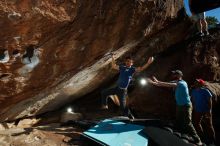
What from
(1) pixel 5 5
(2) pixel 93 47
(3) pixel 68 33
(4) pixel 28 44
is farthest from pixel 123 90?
(1) pixel 5 5

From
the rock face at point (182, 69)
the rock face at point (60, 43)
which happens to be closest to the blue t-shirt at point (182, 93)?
the rock face at point (182, 69)

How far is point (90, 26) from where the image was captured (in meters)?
6.81

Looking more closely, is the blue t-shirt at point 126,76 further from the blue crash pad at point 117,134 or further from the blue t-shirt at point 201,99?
the blue t-shirt at point 201,99

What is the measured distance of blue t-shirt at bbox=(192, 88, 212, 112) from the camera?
6.53 meters

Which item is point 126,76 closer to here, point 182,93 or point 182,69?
point 182,93

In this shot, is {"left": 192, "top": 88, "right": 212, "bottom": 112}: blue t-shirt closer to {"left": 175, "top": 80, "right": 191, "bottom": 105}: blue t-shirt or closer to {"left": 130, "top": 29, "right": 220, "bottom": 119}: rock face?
{"left": 175, "top": 80, "right": 191, "bottom": 105}: blue t-shirt

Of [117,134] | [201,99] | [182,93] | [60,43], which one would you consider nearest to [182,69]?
[201,99]

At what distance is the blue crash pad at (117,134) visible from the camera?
18.8 feet

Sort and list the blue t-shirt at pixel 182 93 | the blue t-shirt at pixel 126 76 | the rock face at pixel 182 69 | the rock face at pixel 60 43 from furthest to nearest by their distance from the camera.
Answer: the rock face at pixel 182 69
the blue t-shirt at pixel 126 76
the blue t-shirt at pixel 182 93
the rock face at pixel 60 43

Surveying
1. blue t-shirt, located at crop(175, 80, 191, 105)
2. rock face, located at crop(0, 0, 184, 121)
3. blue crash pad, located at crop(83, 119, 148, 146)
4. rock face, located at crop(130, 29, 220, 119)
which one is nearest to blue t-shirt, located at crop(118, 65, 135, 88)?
blue crash pad, located at crop(83, 119, 148, 146)

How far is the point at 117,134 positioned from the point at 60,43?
7.53 ft

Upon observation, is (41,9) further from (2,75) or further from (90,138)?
(90,138)

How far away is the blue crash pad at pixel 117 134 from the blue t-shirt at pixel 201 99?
4.37 feet

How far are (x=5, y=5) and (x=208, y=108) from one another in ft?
15.0
